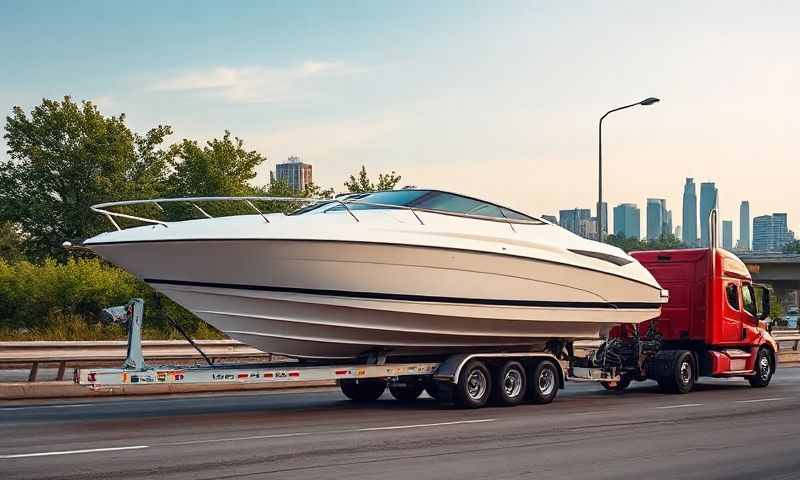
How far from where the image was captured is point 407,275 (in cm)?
1443

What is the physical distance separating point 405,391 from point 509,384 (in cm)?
185

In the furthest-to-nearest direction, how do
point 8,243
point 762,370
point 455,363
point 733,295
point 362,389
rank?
point 8,243 → point 762,370 → point 733,295 → point 362,389 → point 455,363

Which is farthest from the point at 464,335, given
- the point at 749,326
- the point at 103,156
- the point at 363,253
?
the point at 103,156

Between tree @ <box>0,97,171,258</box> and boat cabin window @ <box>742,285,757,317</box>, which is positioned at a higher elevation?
tree @ <box>0,97,171,258</box>

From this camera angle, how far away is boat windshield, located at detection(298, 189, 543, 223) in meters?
15.1

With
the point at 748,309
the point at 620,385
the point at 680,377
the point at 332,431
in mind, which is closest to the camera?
the point at 332,431

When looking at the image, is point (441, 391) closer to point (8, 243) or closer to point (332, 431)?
point (332, 431)

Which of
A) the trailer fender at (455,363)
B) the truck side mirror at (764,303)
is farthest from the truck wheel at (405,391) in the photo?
the truck side mirror at (764,303)

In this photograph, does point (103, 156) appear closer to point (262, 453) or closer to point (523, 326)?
point (523, 326)

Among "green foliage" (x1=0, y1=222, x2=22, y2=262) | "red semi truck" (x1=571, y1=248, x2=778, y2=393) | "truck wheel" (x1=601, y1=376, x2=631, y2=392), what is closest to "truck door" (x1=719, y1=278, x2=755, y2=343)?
"red semi truck" (x1=571, y1=248, x2=778, y2=393)

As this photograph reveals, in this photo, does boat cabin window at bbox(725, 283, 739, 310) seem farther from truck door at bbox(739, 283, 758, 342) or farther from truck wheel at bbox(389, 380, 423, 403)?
truck wheel at bbox(389, 380, 423, 403)

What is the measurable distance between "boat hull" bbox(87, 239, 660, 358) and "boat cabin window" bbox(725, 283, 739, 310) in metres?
5.72

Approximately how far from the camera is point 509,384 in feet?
53.8

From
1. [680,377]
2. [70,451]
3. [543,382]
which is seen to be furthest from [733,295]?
[70,451]
